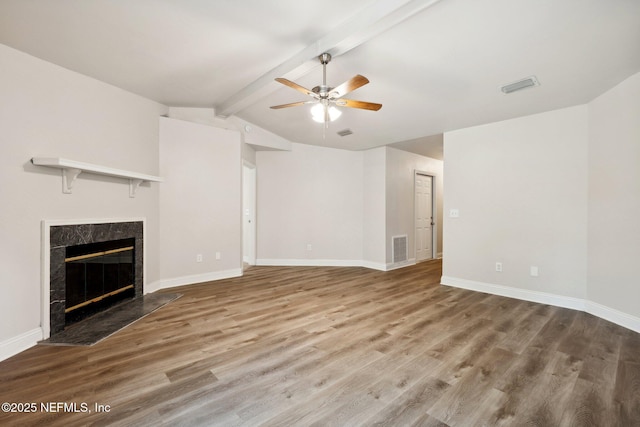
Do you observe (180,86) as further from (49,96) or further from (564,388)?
(564,388)

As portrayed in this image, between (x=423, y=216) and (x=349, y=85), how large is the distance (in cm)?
487

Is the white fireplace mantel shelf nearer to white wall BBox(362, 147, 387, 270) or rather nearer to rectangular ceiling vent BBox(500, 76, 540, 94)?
white wall BBox(362, 147, 387, 270)

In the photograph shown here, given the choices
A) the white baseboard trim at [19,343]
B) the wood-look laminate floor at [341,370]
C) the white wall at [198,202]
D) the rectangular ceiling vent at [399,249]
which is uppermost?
the white wall at [198,202]

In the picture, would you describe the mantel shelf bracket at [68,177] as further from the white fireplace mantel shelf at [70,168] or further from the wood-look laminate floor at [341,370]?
the wood-look laminate floor at [341,370]

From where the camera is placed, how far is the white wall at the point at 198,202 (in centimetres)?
420

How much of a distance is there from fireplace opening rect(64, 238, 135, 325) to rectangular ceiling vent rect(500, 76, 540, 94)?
489 cm

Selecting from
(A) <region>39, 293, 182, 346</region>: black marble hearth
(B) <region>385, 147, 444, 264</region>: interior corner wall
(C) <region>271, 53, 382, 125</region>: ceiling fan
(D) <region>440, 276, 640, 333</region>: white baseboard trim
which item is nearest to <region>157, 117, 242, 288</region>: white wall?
(A) <region>39, 293, 182, 346</region>: black marble hearth

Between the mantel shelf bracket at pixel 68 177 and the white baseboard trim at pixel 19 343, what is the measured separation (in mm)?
1296

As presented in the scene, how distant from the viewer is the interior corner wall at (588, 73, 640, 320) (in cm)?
279

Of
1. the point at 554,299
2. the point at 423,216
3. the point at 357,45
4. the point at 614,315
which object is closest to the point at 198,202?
the point at 357,45

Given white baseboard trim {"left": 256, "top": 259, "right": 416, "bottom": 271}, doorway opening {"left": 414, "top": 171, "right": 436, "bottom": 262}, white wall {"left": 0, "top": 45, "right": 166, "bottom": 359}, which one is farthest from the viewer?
doorway opening {"left": 414, "top": 171, "right": 436, "bottom": 262}

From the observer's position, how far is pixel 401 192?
5.99 m

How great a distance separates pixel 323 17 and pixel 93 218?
3122mm

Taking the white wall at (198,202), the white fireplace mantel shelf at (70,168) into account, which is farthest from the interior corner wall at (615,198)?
the white fireplace mantel shelf at (70,168)
